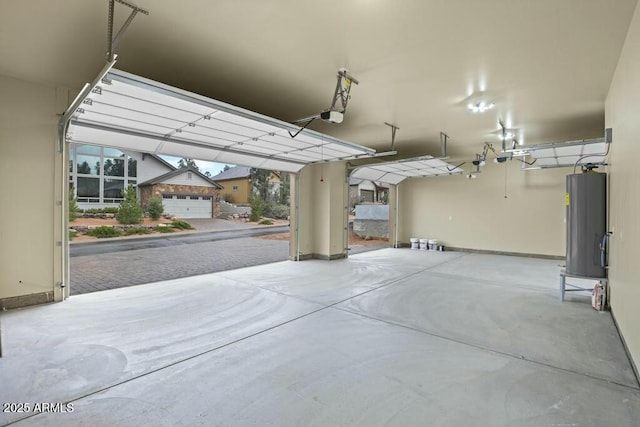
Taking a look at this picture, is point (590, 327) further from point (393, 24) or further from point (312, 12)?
point (312, 12)

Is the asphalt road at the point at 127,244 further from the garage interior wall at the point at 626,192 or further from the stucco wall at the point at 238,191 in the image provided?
the garage interior wall at the point at 626,192

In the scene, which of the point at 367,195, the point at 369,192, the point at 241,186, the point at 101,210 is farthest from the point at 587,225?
the point at 241,186

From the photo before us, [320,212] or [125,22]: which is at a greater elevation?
[125,22]

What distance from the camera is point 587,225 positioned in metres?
4.43

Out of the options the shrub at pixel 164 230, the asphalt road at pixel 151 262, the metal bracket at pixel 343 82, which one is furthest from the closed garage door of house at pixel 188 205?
the metal bracket at pixel 343 82

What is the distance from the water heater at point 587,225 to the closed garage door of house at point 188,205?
19.8 metres

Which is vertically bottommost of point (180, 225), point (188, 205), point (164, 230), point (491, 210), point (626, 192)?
point (164, 230)

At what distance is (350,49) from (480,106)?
9.32ft

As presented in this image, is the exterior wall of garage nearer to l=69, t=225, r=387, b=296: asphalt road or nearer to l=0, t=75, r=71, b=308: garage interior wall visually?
l=69, t=225, r=387, b=296: asphalt road

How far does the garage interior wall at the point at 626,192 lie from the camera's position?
8.66 feet

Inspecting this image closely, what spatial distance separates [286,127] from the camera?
4590 mm

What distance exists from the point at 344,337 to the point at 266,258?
5866 mm

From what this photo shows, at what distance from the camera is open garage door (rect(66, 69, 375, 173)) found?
130 inches

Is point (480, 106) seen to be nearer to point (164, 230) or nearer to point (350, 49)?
point (350, 49)
